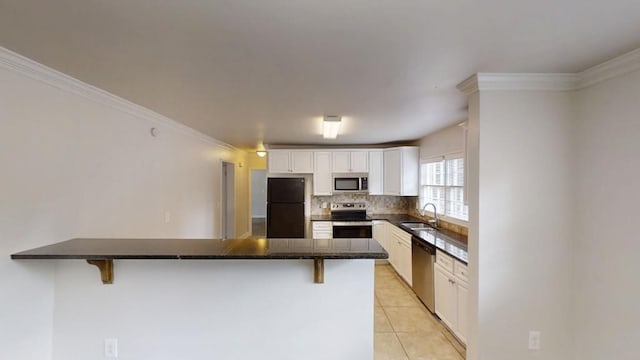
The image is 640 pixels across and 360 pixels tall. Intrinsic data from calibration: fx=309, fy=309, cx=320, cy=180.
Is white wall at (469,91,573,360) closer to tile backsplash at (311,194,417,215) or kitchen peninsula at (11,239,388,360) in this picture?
kitchen peninsula at (11,239,388,360)

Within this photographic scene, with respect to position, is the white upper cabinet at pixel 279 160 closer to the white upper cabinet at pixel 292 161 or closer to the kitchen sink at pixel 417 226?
the white upper cabinet at pixel 292 161

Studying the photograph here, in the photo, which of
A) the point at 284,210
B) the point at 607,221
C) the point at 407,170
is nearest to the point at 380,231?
the point at 407,170

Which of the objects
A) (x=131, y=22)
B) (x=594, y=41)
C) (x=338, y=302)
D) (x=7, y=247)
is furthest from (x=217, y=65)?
(x=594, y=41)

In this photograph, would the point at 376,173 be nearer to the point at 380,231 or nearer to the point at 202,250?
the point at 380,231

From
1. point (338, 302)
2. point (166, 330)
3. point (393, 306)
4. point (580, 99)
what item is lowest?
point (393, 306)

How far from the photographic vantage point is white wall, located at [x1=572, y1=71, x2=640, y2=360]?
188 cm

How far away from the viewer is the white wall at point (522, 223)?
7.48 ft

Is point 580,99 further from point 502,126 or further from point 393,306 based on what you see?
point 393,306

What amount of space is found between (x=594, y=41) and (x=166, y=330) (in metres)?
3.22

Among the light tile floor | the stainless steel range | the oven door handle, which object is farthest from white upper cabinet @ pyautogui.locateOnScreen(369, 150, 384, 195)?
the light tile floor

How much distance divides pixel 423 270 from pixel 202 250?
2.83 m

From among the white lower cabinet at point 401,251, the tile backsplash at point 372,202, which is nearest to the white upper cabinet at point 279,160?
the tile backsplash at point 372,202

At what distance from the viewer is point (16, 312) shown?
1894 mm

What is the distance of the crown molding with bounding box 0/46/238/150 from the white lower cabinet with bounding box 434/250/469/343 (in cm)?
346
